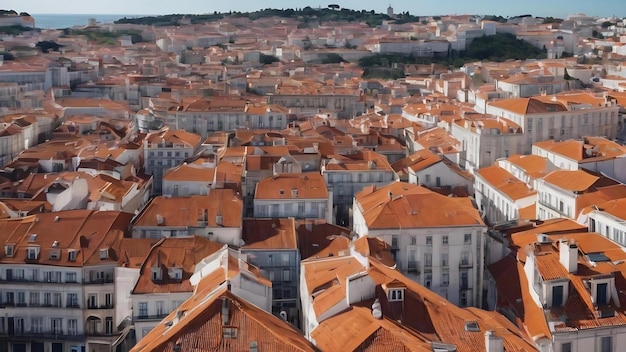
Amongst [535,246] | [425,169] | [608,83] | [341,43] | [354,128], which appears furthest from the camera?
[341,43]

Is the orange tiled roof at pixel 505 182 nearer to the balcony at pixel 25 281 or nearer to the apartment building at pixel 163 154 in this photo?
the apartment building at pixel 163 154

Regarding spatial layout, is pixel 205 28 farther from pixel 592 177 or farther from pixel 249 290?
Answer: pixel 249 290

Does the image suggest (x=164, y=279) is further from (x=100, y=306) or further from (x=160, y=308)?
(x=100, y=306)

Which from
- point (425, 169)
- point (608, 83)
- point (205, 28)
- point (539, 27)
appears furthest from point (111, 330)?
point (205, 28)

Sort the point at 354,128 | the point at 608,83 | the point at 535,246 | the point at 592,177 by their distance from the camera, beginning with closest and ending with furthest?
the point at 535,246 → the point at 592,177 → the point at 354,128 → the point at 608,83

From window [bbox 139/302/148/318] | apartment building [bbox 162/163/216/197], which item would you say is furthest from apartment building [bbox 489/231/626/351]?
apartment building [bbox 162/163/216/197]

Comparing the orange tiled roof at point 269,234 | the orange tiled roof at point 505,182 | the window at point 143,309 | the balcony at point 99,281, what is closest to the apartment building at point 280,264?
the orange tiled roof at point 269,234
